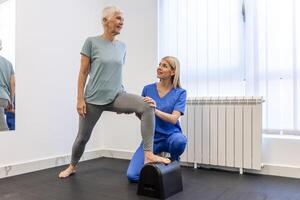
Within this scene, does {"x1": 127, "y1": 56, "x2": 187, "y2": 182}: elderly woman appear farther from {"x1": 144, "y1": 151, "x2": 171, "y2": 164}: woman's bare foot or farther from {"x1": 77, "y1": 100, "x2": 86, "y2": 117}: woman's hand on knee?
{"x1": 77, "y1": 100, "x2": 86, "y2": 117}: woman's hand on knee

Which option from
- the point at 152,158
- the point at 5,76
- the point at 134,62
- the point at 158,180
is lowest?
the point at 158,180

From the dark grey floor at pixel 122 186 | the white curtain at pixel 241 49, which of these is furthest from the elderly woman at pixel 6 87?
the white curtain at pixel 241 49

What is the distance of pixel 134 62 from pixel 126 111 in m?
1.39

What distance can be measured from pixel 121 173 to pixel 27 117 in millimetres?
1108

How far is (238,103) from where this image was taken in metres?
2.76

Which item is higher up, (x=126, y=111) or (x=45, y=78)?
(x=45, y=78)

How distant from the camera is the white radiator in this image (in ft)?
8.78

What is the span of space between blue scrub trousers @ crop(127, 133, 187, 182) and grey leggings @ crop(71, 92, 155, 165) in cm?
22

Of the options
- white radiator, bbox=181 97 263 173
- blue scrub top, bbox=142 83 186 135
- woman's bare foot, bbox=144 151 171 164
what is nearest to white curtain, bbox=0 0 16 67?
blue scrub top, bbox=142 83 186 135

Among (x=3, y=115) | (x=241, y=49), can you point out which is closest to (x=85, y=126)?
(x=3, y=115)

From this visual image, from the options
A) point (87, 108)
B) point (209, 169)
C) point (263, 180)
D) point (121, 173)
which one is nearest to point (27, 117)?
point (87, 108)

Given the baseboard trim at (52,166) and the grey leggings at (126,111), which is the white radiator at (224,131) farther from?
the grey leggings at (126,111)

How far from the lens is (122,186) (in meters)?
2.32

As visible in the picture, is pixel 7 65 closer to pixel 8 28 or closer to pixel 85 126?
pixel 8 28
